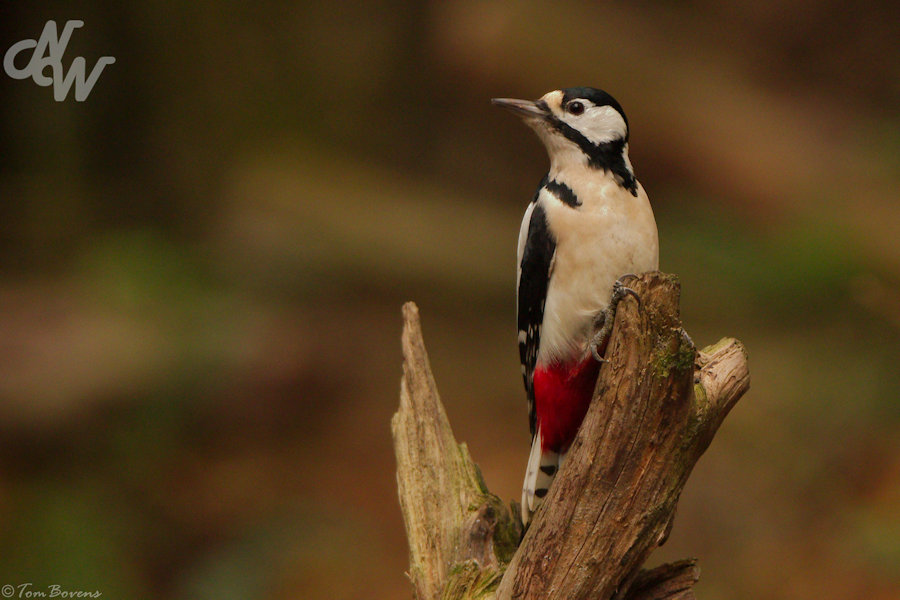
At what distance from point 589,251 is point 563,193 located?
196 mm

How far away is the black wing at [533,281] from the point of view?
7.31 ft

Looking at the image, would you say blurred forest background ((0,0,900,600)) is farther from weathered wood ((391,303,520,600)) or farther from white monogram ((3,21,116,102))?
weathered wood ((391,303,520,600))

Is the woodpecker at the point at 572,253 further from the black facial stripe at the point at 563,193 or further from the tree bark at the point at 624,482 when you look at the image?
the tree bark at the point at 624,482

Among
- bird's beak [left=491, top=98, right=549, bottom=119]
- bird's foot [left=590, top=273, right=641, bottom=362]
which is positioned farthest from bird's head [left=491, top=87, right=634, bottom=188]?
bird's foot [left=590, top=273, right=641, bottom=362]

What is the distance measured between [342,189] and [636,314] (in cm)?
437

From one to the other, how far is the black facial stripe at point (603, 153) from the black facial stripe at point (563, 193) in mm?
99

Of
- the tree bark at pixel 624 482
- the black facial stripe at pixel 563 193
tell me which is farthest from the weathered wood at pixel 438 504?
the black facial stripe at pixel 563 193

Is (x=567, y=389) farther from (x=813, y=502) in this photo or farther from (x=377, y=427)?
(x=377, y=427)

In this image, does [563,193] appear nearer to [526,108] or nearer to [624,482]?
[526,108]

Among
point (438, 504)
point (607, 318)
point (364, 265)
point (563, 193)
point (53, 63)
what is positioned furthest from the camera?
point (364, 265)

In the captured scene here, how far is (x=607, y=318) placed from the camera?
2037mm

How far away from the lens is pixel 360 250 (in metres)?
5.73

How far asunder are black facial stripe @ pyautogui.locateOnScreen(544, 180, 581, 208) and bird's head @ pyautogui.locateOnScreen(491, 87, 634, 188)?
8cm

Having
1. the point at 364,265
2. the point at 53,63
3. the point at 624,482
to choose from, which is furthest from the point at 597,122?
the point at 53,63
